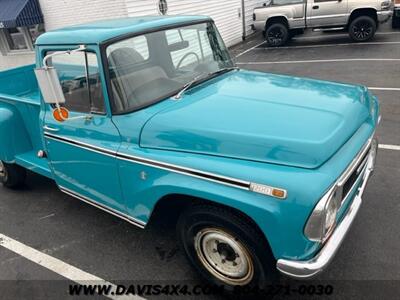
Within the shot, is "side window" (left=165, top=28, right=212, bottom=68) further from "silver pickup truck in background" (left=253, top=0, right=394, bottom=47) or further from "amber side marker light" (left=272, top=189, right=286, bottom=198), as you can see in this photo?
"silver pickup truck in background" (left=253, top=0, right=394, bottom=47)

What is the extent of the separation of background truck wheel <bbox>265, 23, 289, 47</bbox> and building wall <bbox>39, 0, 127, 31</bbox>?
582 centimetres

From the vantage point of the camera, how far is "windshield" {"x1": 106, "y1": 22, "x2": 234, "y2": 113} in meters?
2.87

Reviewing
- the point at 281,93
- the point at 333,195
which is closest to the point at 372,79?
the point at 281,93

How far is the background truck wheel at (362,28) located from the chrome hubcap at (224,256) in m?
Result: 11.0

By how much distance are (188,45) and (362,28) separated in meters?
10.1

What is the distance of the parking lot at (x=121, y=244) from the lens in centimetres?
303

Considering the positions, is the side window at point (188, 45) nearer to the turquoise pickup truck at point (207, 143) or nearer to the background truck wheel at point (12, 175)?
the turquoise pickup truck at point (207, 143)

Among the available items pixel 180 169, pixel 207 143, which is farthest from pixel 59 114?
pixel 207 143

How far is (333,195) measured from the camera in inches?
85.5

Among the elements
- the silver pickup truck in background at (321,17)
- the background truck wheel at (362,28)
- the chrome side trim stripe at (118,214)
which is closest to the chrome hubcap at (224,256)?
the chrome side trim stripe at (118,214)

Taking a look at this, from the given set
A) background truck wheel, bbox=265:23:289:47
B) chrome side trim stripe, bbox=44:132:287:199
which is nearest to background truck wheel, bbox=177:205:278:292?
chrome side trim stripe, bbox=44:132:287:199

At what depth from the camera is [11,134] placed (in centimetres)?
420

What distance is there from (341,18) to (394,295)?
10722mm

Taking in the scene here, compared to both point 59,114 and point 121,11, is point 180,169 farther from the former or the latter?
point 121,11
